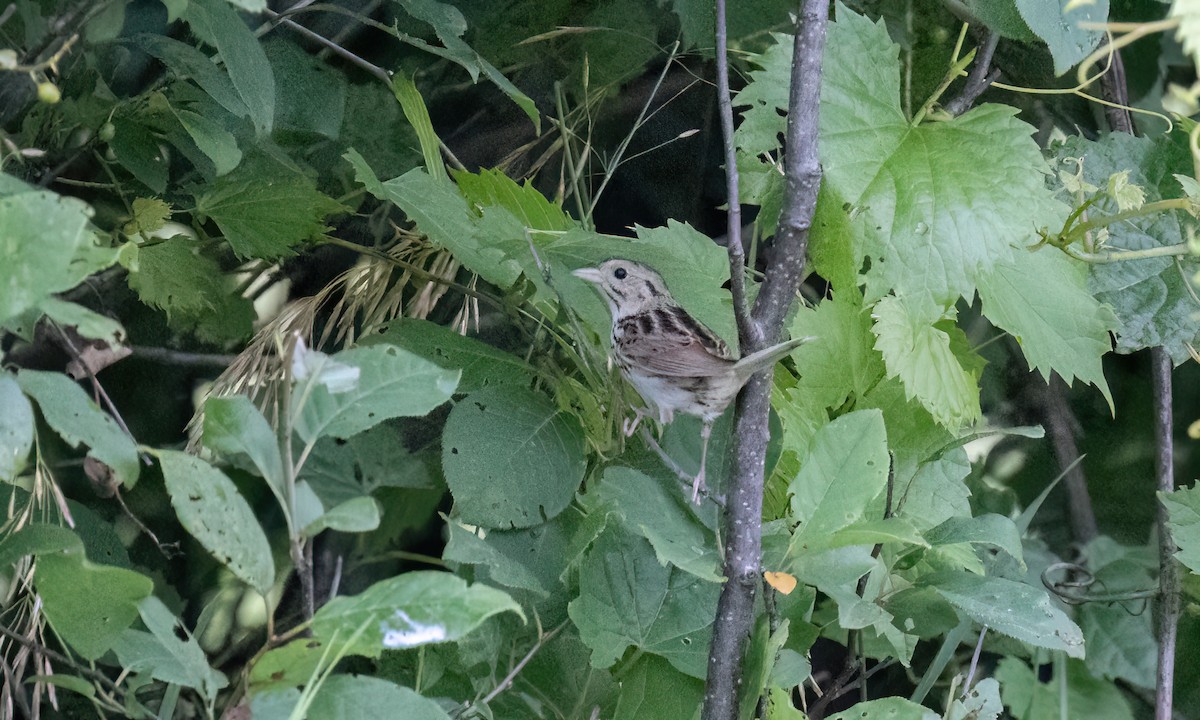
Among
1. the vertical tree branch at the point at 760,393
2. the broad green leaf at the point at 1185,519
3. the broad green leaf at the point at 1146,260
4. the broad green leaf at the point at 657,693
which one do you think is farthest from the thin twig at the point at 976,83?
the broad green leaf at the point at 657,693

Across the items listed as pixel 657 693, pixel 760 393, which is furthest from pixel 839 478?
pixel 657 693

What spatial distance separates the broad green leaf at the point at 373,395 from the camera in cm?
46

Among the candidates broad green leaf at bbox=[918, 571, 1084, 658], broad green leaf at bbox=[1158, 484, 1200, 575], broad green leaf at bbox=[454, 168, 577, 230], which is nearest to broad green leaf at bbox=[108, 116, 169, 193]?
broad green leaf at bbox=[454, 168, 577, 230]

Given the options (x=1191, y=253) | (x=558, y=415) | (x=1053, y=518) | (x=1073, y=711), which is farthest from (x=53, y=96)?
(x=1053, y=518)

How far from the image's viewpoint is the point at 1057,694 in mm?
998

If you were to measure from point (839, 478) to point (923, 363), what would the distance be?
0.57 ft

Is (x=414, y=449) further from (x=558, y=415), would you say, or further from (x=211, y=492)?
(x=211, y=492)

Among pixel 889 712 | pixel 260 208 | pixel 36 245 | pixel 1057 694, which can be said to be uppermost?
pixel 36 245

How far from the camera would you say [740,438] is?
1.92ft

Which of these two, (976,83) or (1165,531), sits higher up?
(976,83)

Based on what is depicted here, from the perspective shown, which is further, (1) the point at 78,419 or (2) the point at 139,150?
(2) the point at 139,150

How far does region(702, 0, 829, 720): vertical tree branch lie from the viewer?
567 mm

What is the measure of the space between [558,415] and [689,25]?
16.7 inches

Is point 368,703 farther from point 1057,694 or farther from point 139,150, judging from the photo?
point 1057,694
